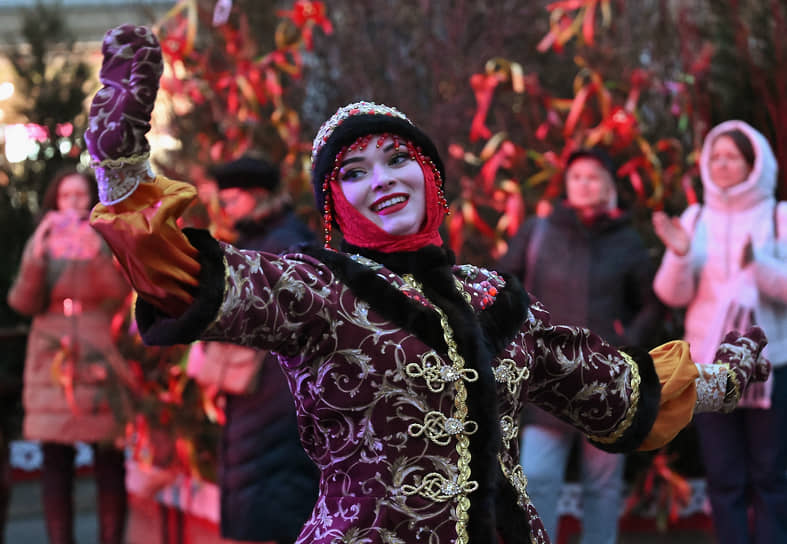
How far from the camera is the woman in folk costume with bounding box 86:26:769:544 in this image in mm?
1996

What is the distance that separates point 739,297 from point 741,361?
193cm

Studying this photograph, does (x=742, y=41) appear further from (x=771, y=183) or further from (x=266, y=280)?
(x=266, y=280)

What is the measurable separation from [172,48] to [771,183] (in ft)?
9.74

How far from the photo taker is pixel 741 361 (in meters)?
2.82

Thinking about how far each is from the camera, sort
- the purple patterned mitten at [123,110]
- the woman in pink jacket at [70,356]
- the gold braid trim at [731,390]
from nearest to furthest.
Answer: the purple patterned mitten at [123,110] < the gold braid trim at [731,390] < the woman in pink jacket at [70,356]

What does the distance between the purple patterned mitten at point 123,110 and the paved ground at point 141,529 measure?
361 centimetres

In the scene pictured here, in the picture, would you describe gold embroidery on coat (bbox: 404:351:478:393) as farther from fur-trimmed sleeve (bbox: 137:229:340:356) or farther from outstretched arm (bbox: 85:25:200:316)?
outstretched arm (bbox: 85:25:200:316)

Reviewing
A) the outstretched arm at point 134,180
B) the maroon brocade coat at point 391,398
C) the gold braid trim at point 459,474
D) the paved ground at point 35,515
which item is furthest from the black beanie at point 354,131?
the paved ground at point 35,515

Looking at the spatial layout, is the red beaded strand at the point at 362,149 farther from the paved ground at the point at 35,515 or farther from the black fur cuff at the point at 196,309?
the paved ground at the point at 35,515

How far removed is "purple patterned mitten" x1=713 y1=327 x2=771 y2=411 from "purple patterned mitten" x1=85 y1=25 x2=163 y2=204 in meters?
1.47

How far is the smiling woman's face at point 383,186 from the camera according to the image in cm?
240

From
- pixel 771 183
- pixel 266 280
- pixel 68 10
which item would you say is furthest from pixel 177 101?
pixel 68 10

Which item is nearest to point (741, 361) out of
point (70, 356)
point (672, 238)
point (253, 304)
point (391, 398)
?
point (391, 398)

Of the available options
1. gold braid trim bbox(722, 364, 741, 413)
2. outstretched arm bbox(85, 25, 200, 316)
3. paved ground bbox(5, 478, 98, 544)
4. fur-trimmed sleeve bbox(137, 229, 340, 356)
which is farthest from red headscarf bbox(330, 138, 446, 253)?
paved ground bbox(5, 478, 98, 544)
